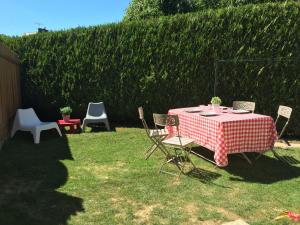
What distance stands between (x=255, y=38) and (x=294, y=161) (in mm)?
3376

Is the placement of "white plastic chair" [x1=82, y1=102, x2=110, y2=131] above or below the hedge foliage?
below

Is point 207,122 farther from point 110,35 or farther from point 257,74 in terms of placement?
point 110,35

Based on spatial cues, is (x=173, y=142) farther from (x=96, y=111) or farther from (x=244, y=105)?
(x=96, y=111)

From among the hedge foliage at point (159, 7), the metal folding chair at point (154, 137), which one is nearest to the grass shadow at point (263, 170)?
the metal folding chair at point (154, 137)

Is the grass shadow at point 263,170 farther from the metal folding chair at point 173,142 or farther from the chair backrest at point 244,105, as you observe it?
the chair backrest at point 244,105

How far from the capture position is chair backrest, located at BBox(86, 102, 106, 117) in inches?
387

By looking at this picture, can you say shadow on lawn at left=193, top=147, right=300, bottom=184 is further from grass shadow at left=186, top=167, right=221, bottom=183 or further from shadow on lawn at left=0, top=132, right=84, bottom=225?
shadow on lawn at left=0, top=132, right=84, bottom=225

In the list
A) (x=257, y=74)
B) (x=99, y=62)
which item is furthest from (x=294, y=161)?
(x=99, y=62)

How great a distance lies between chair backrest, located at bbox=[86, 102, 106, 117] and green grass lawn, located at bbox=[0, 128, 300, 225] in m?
2.70

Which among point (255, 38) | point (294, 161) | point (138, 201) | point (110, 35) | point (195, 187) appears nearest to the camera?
point (138, 201)

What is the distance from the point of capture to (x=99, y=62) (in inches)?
401

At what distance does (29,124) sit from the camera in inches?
333

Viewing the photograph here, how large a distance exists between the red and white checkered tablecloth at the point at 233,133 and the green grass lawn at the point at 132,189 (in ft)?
1.25

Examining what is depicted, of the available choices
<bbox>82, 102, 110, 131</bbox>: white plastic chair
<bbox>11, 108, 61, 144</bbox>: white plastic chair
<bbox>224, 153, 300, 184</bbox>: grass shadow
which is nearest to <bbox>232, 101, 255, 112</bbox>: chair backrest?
<bbox>224, 153, 300, 184</bbox>: grass shadow
